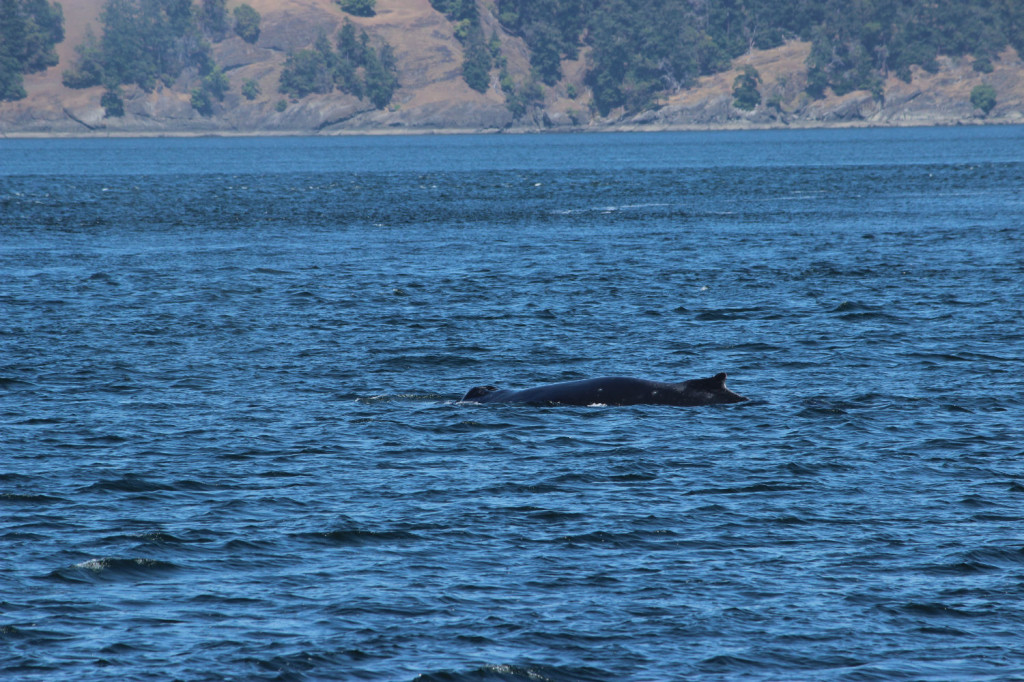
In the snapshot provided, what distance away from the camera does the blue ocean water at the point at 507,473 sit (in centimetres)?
1372

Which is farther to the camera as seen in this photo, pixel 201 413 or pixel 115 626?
pixel 201 413

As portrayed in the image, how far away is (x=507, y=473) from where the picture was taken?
20359 mm

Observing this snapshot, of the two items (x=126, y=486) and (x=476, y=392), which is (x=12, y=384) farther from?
(x=476, y=392)

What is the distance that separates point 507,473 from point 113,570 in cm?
660

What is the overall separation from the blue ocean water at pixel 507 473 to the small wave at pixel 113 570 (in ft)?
0.13

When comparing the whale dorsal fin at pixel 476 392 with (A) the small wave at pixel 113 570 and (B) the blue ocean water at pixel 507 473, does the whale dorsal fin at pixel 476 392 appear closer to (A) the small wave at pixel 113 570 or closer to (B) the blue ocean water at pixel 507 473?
(B) the blue ocean water at pixel 507 473

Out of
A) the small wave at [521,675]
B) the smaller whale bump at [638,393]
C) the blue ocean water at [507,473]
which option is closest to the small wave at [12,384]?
the blue ocean water at [507,473]

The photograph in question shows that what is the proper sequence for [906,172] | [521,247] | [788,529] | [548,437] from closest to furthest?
[788,529] → [548,437] → [521,247] → [906,172]

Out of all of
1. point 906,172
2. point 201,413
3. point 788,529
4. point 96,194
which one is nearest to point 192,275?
point 201,413

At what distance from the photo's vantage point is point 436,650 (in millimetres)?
13422

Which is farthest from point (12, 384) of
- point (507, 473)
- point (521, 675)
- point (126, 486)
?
point (521, 675)

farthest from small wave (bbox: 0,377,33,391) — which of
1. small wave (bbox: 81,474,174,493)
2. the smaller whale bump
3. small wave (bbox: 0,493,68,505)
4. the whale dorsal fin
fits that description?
the smaller whale bump

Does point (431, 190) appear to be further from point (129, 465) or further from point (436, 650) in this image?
point (436, 650)

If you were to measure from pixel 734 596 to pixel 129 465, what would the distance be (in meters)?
10.6
